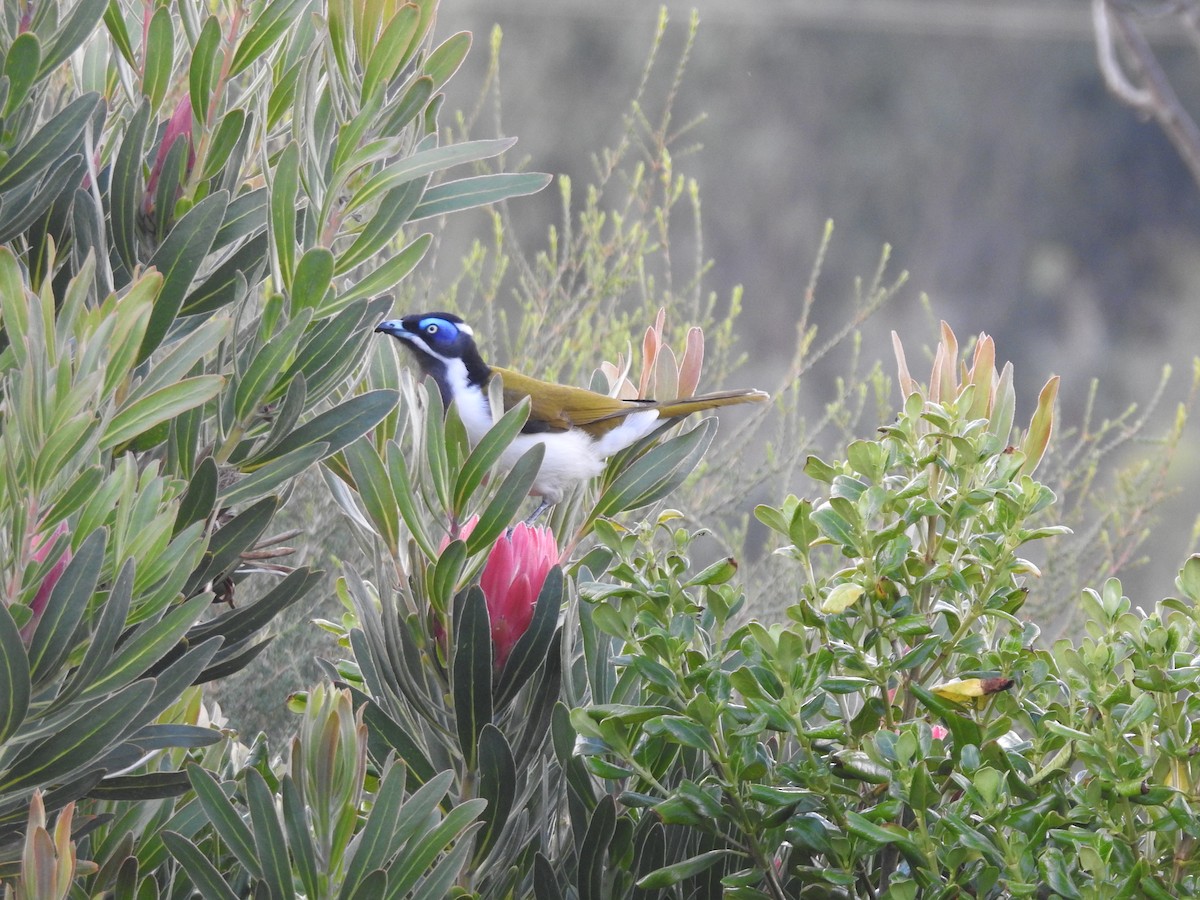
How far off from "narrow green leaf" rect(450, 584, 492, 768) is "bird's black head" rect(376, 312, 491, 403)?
140cm

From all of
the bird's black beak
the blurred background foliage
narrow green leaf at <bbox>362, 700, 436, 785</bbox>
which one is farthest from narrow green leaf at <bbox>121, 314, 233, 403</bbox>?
the blurred background foliage

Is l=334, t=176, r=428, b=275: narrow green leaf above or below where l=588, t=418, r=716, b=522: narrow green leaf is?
above

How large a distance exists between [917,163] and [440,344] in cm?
617

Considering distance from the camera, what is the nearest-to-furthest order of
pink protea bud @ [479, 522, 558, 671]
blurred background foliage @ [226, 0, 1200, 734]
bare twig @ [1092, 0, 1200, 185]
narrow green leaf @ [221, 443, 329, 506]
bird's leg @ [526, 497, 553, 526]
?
narrow green leaf @ [221, 443, 329, 506]
pink protea bud @ [479, 522, 558, 671]
bird's leg @ [526, 497, 553, 526]
bare twig @ [1092, 0, 1200, 185]
blurred background foliage @ [226, 0, 1200, 734]

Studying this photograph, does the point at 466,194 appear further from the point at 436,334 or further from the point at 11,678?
the point at 436,334

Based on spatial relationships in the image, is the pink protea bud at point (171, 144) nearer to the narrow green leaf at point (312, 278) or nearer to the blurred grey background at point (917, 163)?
the narrow green leaf at point (312, 278)

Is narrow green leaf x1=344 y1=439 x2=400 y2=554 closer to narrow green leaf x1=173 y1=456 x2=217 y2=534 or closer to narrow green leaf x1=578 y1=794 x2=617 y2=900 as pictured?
narrow green leaf x1=173 y1=456 x2=217 y2=534

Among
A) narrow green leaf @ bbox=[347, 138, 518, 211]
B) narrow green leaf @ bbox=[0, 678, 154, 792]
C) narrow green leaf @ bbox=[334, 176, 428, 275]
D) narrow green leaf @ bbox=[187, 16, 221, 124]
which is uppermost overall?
narrow green leaf @ bbox=[187, 16, 221, 124]

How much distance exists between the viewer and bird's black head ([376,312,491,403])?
236 cm

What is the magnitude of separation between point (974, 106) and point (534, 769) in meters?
7.94

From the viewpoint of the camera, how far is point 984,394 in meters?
1.18

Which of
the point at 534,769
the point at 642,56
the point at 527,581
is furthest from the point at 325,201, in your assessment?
the point at 642,56

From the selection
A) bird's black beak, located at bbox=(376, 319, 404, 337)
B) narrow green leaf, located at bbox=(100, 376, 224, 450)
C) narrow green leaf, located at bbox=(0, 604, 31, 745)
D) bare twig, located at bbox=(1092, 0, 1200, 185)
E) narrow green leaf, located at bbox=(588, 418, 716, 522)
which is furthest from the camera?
bare twig, located at bbox=(1092, 0, 1200, 185)

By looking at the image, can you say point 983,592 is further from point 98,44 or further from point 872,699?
point 98,44
